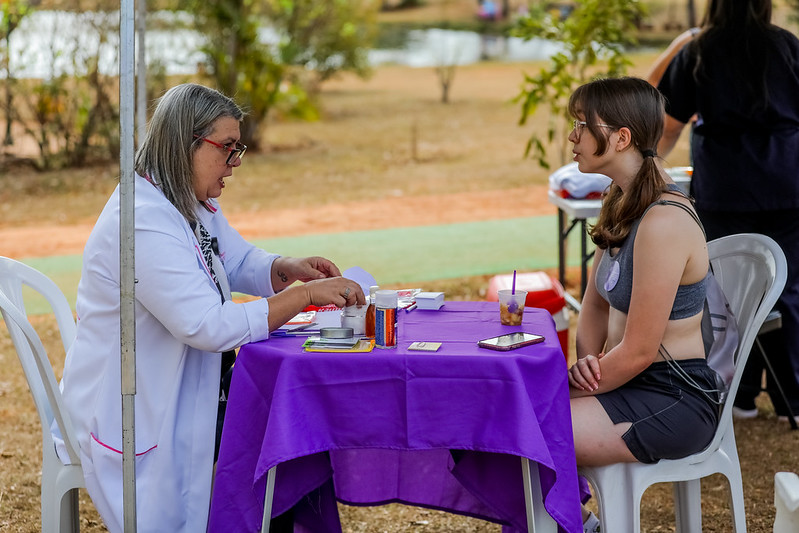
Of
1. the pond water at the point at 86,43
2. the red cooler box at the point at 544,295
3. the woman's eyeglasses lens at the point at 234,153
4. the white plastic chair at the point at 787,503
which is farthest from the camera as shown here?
the pond water at the point at 86,43

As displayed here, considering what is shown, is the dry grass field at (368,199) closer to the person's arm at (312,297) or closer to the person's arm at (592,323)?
the person's arm at (592,323)

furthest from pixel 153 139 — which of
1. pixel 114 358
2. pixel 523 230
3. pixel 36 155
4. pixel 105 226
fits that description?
pixel 36 155

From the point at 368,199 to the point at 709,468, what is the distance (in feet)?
25.0

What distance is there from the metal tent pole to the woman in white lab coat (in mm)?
127

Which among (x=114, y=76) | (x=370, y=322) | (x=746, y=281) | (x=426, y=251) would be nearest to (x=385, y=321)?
(x=370, y=322)

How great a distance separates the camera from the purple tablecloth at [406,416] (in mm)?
2076

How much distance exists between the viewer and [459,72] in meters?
23.8

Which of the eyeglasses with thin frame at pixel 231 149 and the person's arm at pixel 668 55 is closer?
the eyeglasses with thin frame at pixel 231 149

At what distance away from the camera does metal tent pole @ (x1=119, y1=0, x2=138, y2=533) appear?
6.04 feet

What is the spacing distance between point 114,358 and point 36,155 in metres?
10.1

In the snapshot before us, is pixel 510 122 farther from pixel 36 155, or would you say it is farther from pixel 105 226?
pixel 105 226

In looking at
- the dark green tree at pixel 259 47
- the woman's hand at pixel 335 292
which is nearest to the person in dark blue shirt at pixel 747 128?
the woman's hand at pixel 335 292

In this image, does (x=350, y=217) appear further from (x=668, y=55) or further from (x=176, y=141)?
(x=176, y=141)

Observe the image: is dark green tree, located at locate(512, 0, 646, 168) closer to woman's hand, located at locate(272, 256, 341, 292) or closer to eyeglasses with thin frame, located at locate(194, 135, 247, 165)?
woman's hand, located at locate(272, 256, 341, 292)
